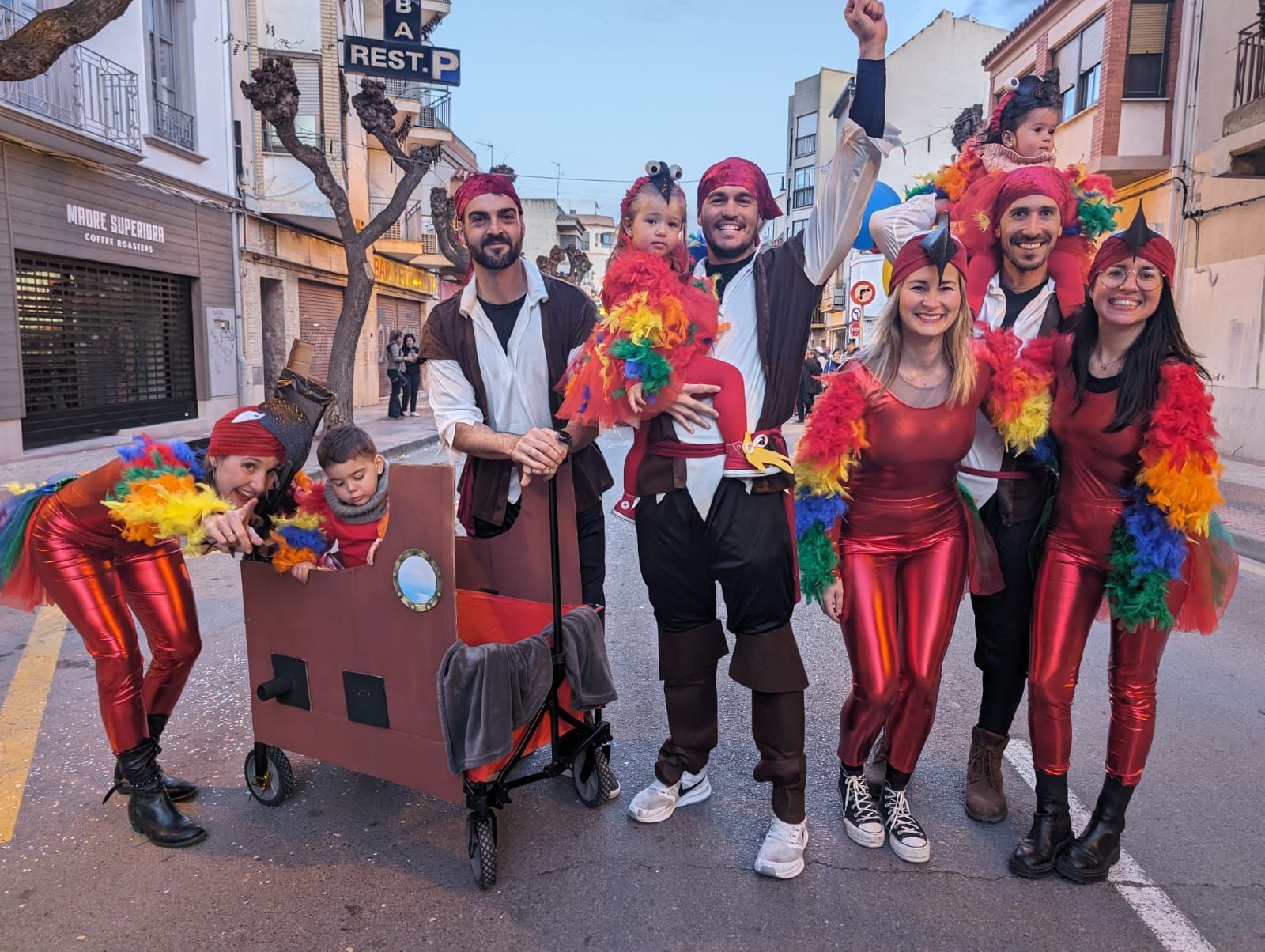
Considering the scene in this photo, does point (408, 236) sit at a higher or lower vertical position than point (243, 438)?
higher

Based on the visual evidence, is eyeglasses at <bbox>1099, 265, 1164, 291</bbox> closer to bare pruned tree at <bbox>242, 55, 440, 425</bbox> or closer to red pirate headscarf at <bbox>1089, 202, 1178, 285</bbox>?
red pirate headscarf at <bbox>1089, 202, 1178, 285</bbox>

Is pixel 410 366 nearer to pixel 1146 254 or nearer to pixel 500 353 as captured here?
pixel 500 353

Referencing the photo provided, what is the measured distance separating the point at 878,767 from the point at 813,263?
1.94m

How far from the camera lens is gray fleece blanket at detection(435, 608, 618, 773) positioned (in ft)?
8.50

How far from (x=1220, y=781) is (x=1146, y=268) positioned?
2.12m

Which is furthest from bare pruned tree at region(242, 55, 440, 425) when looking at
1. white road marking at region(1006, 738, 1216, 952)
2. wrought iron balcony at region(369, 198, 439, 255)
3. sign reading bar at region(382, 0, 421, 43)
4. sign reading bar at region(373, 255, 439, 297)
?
white road marking at region(1006, 738, 1216, 952)

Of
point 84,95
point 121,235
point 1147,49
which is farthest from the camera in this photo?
point 1147,49

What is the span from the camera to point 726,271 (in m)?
2.94

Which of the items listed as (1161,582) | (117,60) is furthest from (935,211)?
(117,60)

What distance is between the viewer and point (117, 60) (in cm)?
1372

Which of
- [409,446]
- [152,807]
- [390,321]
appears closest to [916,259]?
[152,807]

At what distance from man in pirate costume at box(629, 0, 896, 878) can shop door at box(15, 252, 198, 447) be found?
12.8 m

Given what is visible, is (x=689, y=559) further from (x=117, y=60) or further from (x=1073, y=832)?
(x=117, y=60)

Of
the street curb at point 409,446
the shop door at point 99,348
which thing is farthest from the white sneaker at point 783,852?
the shop door at point 99,348
